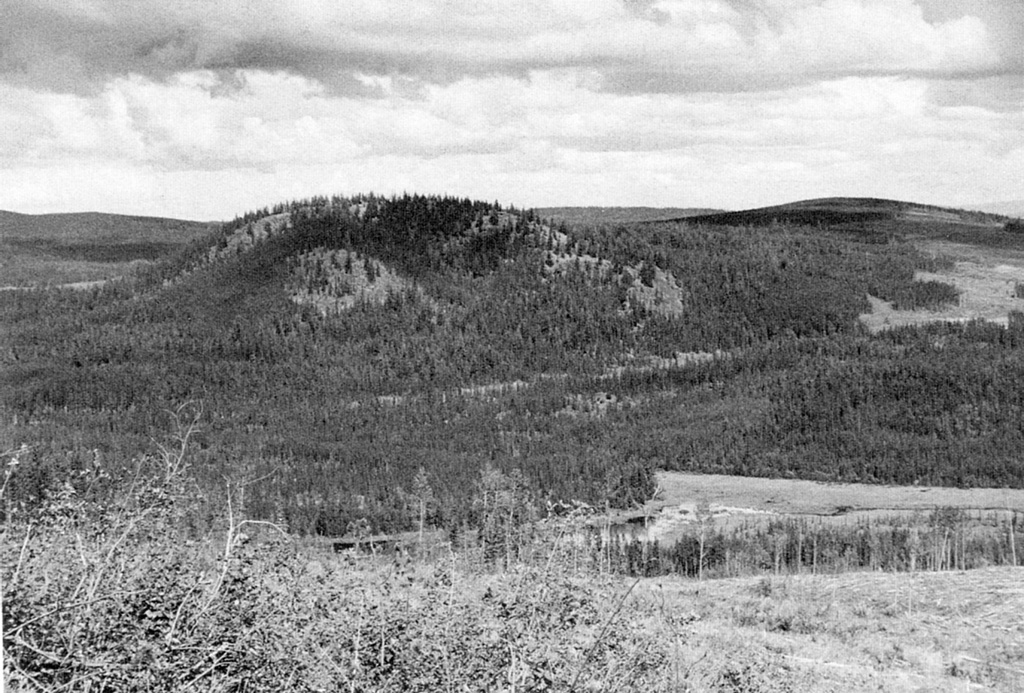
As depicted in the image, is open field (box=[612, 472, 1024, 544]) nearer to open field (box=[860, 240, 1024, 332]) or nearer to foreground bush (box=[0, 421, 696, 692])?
foreground bush (box=[0, 421, 696, 692])

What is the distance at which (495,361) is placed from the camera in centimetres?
13088

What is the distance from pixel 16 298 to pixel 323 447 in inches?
4308

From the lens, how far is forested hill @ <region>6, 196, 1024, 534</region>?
278ft

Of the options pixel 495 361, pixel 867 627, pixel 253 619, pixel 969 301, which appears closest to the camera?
pixel 253 619

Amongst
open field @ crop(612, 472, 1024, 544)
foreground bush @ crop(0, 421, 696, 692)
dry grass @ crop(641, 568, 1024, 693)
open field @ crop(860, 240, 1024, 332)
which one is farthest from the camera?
open field @ crop(860, 240, 1024, 332)

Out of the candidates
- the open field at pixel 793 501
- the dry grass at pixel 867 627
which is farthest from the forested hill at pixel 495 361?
the dry grass at pixel 867 627

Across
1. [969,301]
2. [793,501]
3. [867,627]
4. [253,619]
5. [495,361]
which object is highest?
[253,619]

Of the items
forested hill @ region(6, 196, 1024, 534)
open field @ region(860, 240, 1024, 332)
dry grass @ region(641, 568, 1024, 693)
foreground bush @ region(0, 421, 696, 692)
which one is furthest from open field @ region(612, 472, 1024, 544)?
open field @ region(860, 240, 1024, 332)

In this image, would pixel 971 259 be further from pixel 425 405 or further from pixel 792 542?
pixel 792 542

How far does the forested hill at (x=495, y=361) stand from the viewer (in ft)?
278

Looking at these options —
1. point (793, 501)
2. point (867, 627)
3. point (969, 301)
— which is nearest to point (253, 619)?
point (867, 627)

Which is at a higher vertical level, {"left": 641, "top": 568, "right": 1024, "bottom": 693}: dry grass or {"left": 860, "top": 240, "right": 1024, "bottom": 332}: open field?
{"left": 641, "top": 568, "right": 1024, "bottom": 693}: dry grass

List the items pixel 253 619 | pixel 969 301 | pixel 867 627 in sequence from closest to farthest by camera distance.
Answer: pixel 253 619
pixel 867 627
pixel 969 301

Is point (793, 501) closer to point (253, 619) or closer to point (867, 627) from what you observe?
point (867, 627)
